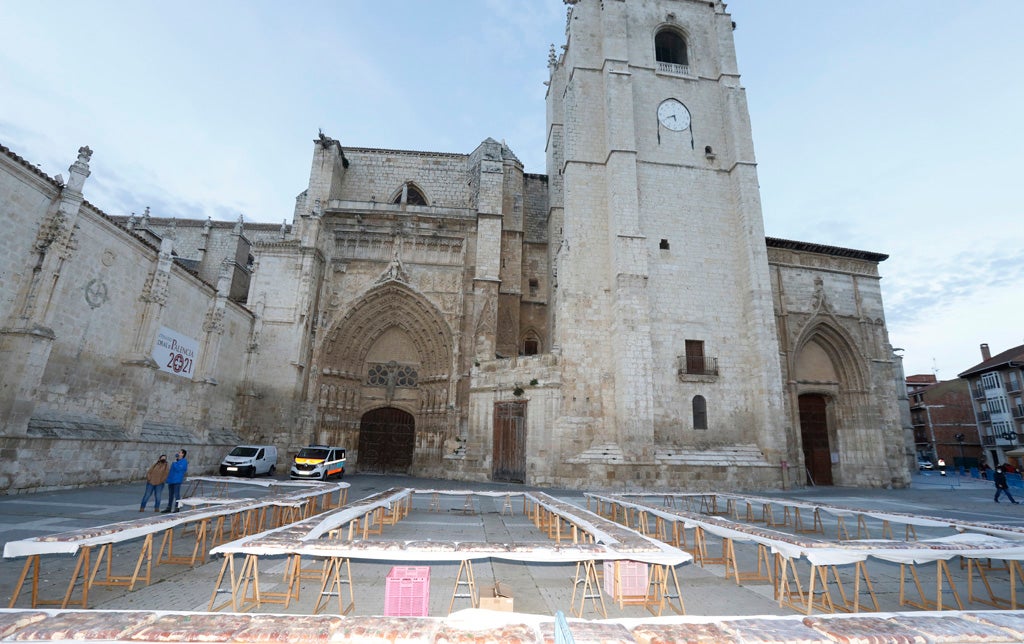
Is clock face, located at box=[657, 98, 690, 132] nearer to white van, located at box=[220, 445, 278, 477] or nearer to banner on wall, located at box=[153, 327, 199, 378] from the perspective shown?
banner on wall, located at box=[153, 327, 199, 378]

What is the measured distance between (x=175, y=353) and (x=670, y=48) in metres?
20.9

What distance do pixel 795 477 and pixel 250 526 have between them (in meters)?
16.0

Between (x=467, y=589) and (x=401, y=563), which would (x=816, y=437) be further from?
(x=467, y=589)

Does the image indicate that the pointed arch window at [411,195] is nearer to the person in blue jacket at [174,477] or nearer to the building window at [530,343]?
the building window at [530,343]

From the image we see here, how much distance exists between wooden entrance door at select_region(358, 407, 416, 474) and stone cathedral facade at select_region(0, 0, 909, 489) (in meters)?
0.09

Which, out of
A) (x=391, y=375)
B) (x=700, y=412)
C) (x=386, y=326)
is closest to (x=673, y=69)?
(x=700, y=412)

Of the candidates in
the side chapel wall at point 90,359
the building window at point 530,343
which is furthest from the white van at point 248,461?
the building window at point 530,343

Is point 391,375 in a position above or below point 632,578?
above

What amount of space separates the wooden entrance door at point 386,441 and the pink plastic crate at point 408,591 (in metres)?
16.5

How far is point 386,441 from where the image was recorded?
19.6 metres

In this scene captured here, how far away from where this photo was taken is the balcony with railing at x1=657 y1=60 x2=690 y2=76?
18.0 m

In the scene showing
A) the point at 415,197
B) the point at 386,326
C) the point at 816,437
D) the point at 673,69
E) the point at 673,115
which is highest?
the point at 673,69

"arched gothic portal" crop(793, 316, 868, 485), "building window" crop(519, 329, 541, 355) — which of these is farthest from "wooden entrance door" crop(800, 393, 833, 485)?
"building window" crop(519, 329, 541, 355)

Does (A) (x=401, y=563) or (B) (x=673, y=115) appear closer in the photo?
(A) (x=401, y=563)
